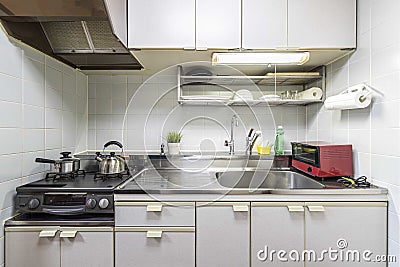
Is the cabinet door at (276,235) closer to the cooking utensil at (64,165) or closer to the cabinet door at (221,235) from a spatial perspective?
the cabinet door at (221,235)

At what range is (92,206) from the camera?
1500 mm

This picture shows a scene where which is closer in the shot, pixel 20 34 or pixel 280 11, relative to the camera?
pixel 20 34

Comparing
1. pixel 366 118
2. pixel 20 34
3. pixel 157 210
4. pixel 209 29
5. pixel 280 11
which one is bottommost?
pixel 157 210

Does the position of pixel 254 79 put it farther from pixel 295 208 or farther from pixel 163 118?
pixel 295 208

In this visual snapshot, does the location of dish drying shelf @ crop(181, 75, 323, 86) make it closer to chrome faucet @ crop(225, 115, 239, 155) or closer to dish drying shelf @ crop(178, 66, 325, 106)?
dish drying shelf @ crop(178, 66, 325, 106)

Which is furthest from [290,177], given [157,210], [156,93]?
[156,93]

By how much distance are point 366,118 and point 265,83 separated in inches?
34.9

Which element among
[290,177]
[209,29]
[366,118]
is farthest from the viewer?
[290,177]

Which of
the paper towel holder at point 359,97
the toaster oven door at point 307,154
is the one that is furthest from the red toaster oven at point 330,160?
the paper towel holder at point 359,97

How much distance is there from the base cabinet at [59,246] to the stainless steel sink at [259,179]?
93cm

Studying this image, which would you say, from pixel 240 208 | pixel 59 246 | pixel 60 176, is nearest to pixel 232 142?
pixel 240 208

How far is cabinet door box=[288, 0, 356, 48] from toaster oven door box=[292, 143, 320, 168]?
2.07 ft

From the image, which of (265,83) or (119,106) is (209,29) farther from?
(119,106)

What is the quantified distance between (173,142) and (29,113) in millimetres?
1026
